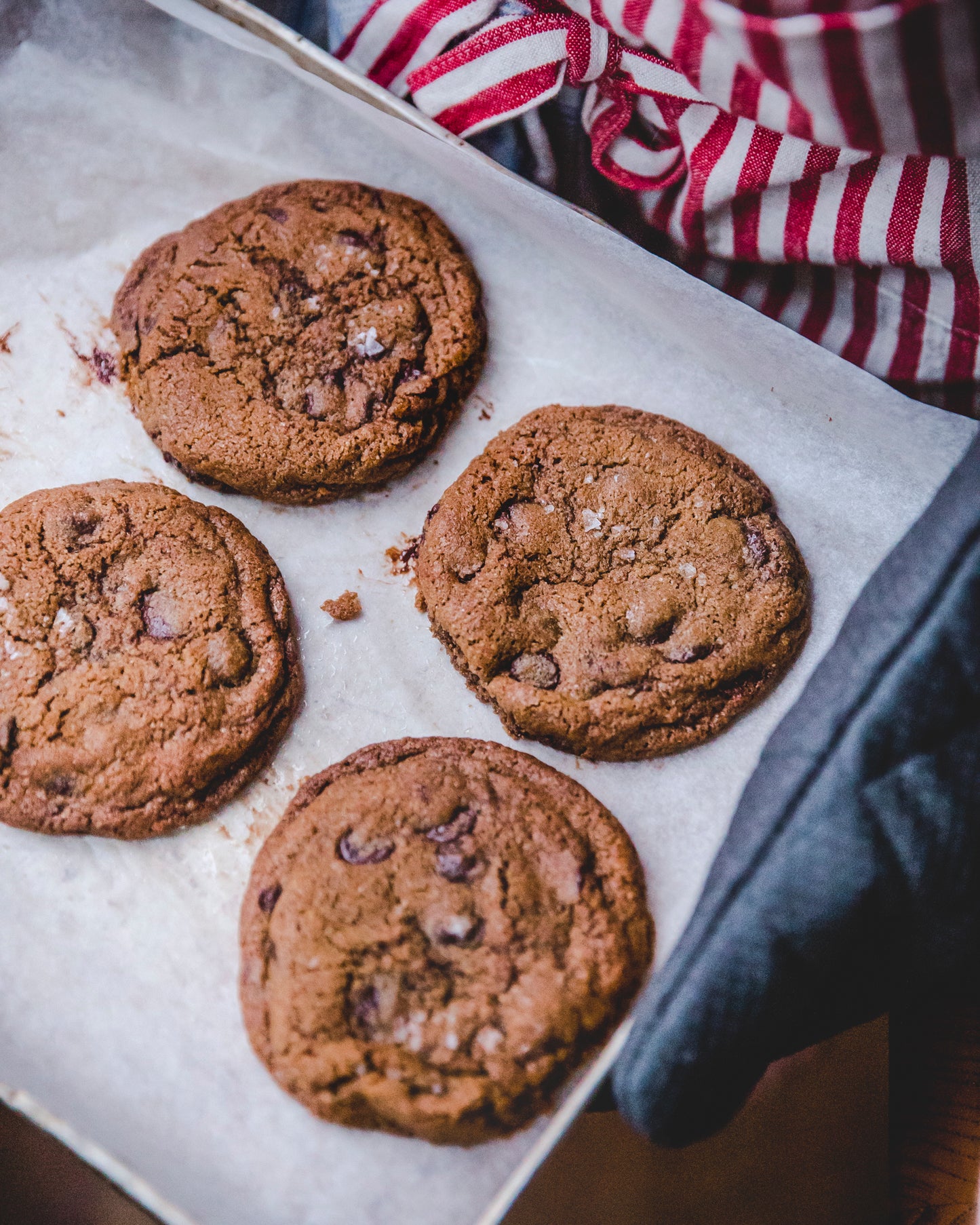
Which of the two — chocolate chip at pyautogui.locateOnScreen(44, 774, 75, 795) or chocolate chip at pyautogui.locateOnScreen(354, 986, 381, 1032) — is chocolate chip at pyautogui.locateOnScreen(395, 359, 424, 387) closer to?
chocolate chip at pyautogui.locateOnScreen(44, 774, 75, 795)

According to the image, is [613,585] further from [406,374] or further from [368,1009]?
[368,1009]

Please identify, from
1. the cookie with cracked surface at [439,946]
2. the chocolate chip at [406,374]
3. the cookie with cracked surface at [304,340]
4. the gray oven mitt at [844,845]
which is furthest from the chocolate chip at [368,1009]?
the chocolate chip at [406,374]

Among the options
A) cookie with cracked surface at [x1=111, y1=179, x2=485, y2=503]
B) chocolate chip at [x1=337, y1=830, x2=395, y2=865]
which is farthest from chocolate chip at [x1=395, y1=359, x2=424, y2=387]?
chocolate chip at [x1=337, y1=830, x2=395, y2=865]

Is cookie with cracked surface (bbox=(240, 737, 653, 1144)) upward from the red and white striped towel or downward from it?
downward

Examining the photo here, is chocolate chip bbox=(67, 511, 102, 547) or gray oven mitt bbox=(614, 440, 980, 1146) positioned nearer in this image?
gray oven mitt bbox=(614, 440, 980, 1146)

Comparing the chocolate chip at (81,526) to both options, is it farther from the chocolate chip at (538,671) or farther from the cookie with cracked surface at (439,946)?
the chocolate chip at (538,671)

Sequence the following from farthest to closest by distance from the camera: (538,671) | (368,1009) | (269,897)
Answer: (538,671) < (269,897) < (368,1009)

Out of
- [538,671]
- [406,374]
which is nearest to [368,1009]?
[538,671]
